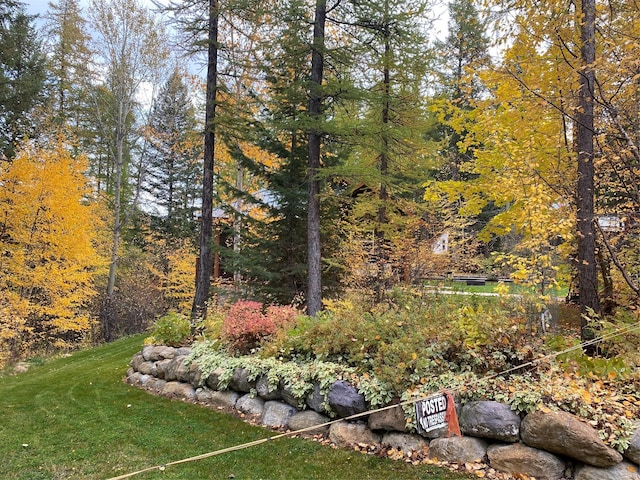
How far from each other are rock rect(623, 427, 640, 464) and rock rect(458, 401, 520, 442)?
70 cm

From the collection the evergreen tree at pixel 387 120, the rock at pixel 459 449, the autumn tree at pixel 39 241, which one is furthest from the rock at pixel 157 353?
the autumn tree at pixel 39 241

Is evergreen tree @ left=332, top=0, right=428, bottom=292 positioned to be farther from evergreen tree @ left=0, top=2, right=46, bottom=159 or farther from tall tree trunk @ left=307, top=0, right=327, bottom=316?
evergreen tree @ left=0, top=2, right=46, bottom=159

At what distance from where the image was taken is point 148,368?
676cm

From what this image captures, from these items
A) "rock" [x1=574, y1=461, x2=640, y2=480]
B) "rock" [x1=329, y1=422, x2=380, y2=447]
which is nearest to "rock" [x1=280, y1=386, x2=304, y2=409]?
"rock" [x1=329, y1=422, x2=380, y2=447]

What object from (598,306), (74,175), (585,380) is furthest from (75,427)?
(74,175)

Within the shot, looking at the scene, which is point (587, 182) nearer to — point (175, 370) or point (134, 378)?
point (175, 370)

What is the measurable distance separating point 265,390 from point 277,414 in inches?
13.6

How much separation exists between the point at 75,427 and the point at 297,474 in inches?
118

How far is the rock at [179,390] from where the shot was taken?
5668mm

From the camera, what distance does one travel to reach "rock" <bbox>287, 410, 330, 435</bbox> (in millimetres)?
4195

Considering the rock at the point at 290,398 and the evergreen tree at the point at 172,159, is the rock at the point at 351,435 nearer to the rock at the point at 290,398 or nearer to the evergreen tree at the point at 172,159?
the rock at the point at 290,398

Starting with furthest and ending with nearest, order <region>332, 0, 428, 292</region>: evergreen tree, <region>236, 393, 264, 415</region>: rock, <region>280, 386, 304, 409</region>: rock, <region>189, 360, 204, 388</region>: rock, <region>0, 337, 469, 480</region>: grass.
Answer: <region>332, 0, 428, 292</region>: evergreen tree
<region>189, 360, 204, 388</region>: rock
<region>236, 393, 264, 415</region>: rock
<region>280, 386, 304, 409</region>: rock
<region>0, 337, 469, 480</region>: grass

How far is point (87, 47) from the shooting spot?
14.6 metres

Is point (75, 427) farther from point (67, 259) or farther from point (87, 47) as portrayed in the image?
point (87, 47)
